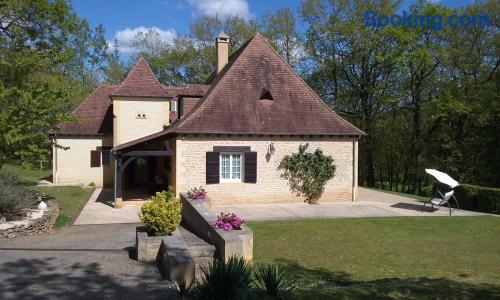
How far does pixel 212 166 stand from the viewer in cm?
1767

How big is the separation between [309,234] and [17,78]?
12.8m

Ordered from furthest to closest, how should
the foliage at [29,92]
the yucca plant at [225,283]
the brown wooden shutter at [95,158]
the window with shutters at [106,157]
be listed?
the window with shutters at [106,157] → the brown wooden shutter at [95,158] → the foliage at [29,92] → the yucca plant at [225,283]

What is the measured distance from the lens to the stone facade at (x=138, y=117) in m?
22.4

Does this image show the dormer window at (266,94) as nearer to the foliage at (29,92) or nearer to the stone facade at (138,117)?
the stone facade at (138,117)

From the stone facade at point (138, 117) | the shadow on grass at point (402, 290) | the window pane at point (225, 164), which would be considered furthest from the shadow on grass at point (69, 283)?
the stone facade at point (138, 117)

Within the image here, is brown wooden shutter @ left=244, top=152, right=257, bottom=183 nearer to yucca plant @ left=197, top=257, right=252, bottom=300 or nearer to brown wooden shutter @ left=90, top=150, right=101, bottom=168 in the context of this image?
brown wooden shutter @ left=90, top=150, right=101, bottom=168

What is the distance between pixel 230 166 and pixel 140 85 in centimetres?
768

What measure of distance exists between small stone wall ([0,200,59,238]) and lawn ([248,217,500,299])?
636 centimetres

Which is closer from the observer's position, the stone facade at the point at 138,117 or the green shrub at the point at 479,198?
the green shrub at the point at 479,198

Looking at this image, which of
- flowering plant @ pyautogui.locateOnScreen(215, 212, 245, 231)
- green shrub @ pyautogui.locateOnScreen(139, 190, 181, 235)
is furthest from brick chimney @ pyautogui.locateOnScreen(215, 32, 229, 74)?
flowering plant @ pyautogui.locateOnScreen(215, 212, 245, 231)

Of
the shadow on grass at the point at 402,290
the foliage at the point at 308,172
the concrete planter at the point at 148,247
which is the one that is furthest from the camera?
the foliage at the point at 308,172

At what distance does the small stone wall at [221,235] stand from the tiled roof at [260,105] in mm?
5589
